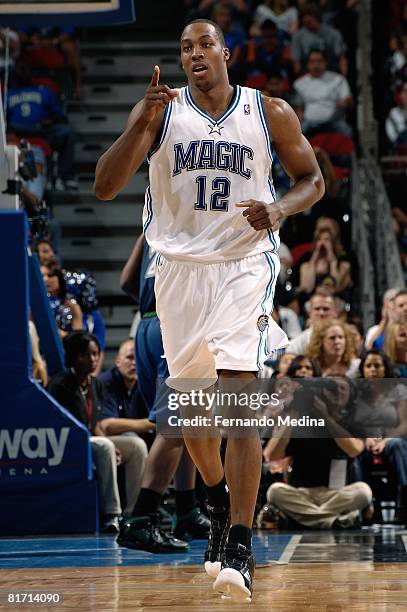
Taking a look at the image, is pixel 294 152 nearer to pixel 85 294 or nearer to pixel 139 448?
pixel 139 448

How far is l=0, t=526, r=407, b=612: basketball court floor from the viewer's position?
11.6ft

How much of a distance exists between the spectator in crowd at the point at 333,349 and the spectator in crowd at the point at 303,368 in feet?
1.35

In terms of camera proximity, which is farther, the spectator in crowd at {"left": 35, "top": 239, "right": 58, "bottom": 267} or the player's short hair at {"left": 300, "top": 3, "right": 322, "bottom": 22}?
the player's short hair at {"left": 300, "top": 3, "right": 322, "bottom": 22}

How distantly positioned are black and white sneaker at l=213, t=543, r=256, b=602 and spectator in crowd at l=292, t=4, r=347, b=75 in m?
10.4

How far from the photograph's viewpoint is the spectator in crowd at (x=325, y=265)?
418 inches

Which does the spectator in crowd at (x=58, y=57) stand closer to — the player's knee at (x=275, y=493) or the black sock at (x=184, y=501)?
the player's knee at (x=275, y=493)

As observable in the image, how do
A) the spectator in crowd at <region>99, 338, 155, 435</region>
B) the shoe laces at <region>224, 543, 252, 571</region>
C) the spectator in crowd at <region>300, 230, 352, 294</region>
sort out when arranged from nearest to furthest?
the shoe laces at <region>224, 543, 252, 571</region> < the spectator in crowd at <region>99, 338, 155, 435</region> < the spectator in crowd at <region>300, 230, 352, 294</region>

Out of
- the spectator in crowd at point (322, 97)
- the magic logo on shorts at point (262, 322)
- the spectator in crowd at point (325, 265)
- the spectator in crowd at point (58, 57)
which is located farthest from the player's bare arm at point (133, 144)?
the spectator in crowd at point (58, 57)

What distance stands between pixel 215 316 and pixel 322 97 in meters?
9.21

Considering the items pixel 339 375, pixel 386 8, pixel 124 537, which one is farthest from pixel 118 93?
pixel 124 537

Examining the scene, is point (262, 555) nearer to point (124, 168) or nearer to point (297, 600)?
point (297, 600)

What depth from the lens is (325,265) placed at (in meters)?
10.7

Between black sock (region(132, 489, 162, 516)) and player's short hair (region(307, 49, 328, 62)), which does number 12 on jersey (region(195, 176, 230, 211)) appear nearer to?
black sock (region(132, 489, 162, 516))

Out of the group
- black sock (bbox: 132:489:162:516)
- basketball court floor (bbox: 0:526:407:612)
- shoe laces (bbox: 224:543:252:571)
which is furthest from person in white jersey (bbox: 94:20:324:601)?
black sock (bbox: 132:489:162:516)
